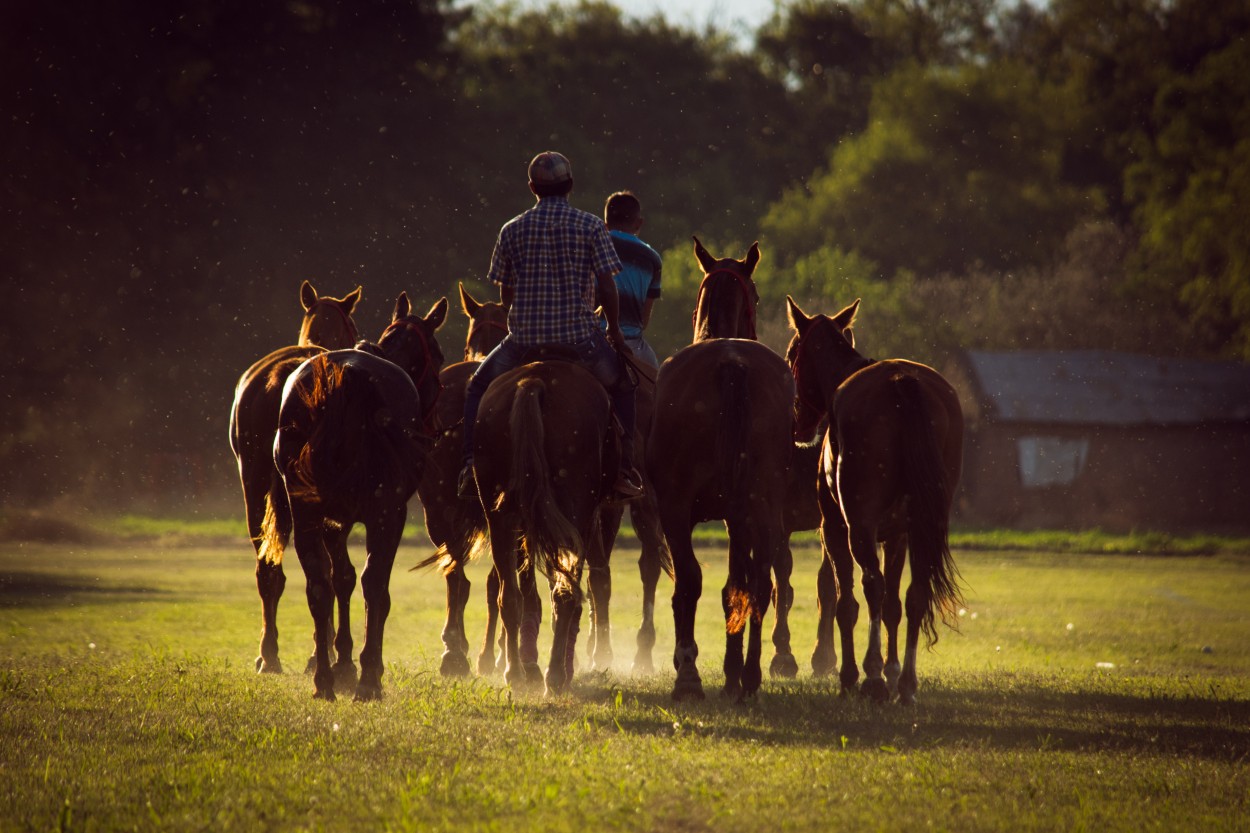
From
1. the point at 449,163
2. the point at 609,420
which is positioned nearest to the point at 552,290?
the point at 609,420

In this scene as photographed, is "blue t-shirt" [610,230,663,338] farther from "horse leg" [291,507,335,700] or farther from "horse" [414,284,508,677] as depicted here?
"horse leg" [291,507,335,700]

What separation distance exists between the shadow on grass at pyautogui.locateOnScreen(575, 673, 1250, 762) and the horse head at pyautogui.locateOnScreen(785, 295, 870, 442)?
2036mm

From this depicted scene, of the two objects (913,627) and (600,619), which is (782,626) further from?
(913,627)

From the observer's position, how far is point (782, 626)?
488 inches

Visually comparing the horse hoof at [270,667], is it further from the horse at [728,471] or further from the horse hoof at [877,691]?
the horse hoof at [877,691]

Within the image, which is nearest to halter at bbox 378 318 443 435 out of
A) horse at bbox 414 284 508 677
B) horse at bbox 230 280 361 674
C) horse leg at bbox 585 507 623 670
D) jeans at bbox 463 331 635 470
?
horse at bbox 414 284 508 677

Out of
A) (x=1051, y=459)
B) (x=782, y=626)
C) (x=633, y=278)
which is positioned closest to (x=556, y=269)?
(x=633, y=278)

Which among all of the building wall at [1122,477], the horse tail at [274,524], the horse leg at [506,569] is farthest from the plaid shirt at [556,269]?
the building wall at [1122,477]

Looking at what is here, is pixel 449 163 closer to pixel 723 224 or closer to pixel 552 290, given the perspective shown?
pixel 723 224

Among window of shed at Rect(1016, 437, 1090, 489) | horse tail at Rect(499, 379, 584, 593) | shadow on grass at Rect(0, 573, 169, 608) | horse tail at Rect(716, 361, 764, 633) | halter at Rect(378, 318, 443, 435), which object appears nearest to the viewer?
horse tail at Rect(499, 379, 584, 593)

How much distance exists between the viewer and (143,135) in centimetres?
4284

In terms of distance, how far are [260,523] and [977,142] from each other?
2525 inches

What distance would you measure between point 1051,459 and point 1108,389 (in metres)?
3.01

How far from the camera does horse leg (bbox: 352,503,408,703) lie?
9.18m
